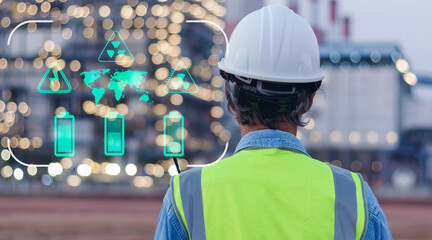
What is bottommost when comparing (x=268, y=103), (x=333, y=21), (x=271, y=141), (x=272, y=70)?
(x=271, y=141)

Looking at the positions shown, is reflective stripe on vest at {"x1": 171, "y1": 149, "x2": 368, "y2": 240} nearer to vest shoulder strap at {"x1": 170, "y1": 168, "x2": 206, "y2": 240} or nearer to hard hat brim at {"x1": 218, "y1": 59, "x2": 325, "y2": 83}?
vest shoulder strap at {"x1": 170, "y1": 168, "x2": 206, "y2": 240}

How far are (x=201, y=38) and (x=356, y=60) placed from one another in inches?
1334

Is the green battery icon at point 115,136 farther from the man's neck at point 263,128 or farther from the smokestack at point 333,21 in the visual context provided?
the smokestack at point 333,21

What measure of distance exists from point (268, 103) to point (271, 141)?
0.13m

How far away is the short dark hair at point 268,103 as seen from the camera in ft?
6.81

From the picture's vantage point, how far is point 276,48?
2.10m

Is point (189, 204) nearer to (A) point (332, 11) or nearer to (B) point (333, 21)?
(A) point (332, 11)

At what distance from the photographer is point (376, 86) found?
379ft

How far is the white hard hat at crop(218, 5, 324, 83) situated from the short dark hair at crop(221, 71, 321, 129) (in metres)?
0.03

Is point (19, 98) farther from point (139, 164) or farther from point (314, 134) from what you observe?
point (314, 134)

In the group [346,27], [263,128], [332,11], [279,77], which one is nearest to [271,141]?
[263,128]

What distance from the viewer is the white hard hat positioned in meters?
2.06

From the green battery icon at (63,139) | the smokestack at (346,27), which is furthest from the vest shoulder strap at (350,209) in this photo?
the smokestack at (346,27)

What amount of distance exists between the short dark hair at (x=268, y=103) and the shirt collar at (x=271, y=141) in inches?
1.6
